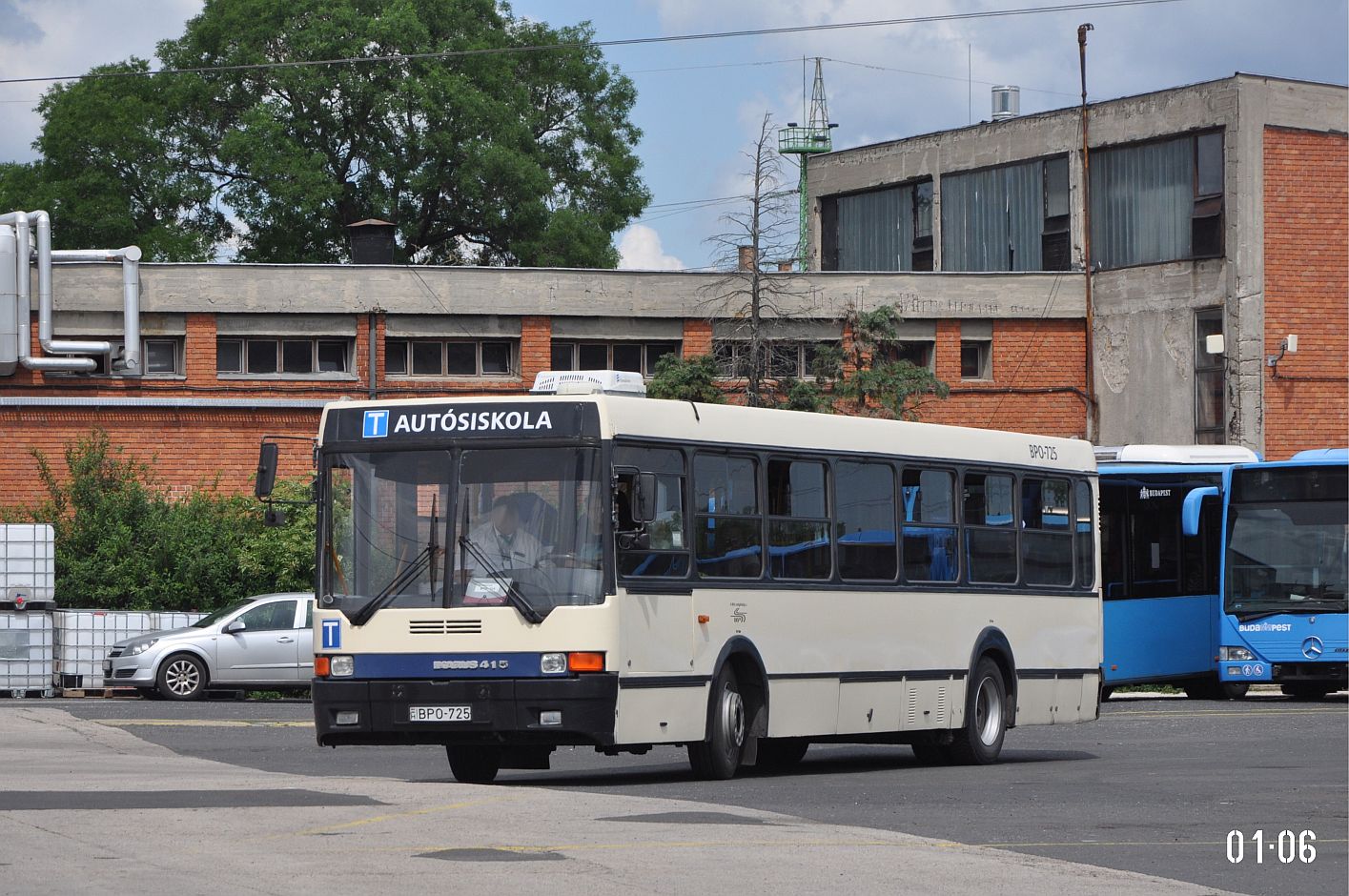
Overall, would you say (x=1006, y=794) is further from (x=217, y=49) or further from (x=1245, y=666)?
(x=217, y=49)

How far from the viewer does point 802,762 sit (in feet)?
60.5

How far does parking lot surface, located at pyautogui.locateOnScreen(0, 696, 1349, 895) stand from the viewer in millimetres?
10156

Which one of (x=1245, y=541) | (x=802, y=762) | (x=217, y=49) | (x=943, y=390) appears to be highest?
(x=217, y=49)

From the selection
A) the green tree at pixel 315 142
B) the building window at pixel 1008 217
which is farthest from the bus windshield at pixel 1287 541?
the green tree at pixel 315 142

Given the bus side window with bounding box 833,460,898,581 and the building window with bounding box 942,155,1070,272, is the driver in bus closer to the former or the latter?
the bus side window with bounding box 833,460,898,581

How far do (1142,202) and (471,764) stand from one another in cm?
2737

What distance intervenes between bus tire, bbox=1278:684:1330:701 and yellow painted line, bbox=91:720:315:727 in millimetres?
14049

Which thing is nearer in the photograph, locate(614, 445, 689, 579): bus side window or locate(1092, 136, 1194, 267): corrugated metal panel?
locate(614, 445, 689, 579): bus side window

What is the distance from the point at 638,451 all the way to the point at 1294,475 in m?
15.6

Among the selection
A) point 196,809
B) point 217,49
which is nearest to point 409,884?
point 196,809

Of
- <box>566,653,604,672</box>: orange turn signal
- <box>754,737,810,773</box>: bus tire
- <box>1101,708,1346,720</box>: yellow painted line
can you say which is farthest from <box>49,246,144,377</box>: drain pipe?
<box>566,653,604,672</box>: orange turn signal

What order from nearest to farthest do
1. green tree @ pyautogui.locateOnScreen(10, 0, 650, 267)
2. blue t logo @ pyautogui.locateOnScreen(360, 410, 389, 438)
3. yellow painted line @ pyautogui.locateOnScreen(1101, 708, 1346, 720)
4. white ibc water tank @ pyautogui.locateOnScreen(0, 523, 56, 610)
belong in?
blue t logo @ pyautogui.locateOnScreen(360, 410, 389, 438) < yellow painted line @ pyautogui.locateOnScreen(1101, 708, 1346, 720) < white ibc water tank @ pyautogui.locateOnScreen(0, 523, 56, 610) < green tree @ pyautogui.locateOnScreen(10, 0, 650, 267)

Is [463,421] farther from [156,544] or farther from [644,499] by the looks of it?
[156,544]

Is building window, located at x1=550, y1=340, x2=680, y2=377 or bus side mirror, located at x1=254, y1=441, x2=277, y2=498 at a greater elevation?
building window, located at x1=550, y1=340, x2=680, y2=377
